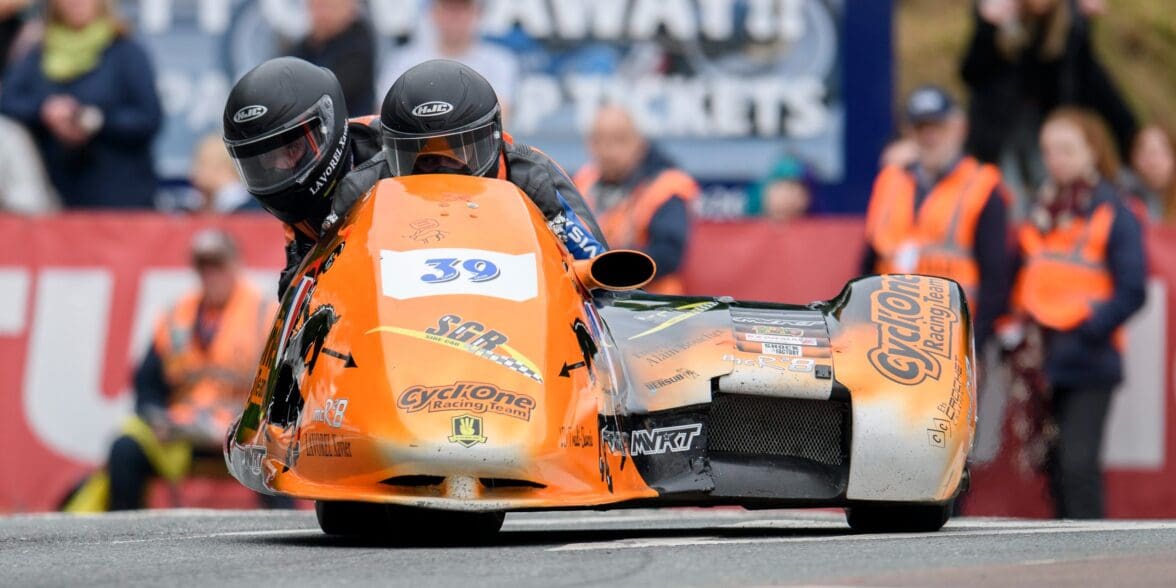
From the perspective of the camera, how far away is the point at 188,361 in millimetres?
10984

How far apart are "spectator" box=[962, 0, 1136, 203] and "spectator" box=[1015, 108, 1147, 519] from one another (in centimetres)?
203

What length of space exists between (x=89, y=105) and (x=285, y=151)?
5.35 m

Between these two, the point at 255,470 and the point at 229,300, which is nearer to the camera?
the point at 255,470

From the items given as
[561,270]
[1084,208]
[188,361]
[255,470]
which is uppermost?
[561,270]

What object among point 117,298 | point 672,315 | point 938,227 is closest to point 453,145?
point 672,315

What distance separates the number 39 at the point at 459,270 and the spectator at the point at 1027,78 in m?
6.88

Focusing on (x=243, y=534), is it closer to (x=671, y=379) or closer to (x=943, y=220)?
(x=671, y=379)

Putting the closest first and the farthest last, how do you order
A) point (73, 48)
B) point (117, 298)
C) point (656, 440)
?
point (656, 440)
point (117, 298)
point (73, 48)

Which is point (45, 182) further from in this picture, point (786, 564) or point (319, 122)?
point (786, 564)

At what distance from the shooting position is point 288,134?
7.42 meters

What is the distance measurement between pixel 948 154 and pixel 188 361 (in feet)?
12.9

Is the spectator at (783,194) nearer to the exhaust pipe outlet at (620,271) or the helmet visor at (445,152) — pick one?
the helmet visor at (445,152)

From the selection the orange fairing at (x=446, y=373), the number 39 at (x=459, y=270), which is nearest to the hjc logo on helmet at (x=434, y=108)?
the orange fairing at (x=446, y=373)

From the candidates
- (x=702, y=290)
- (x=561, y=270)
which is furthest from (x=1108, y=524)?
(x=702, y=290)
